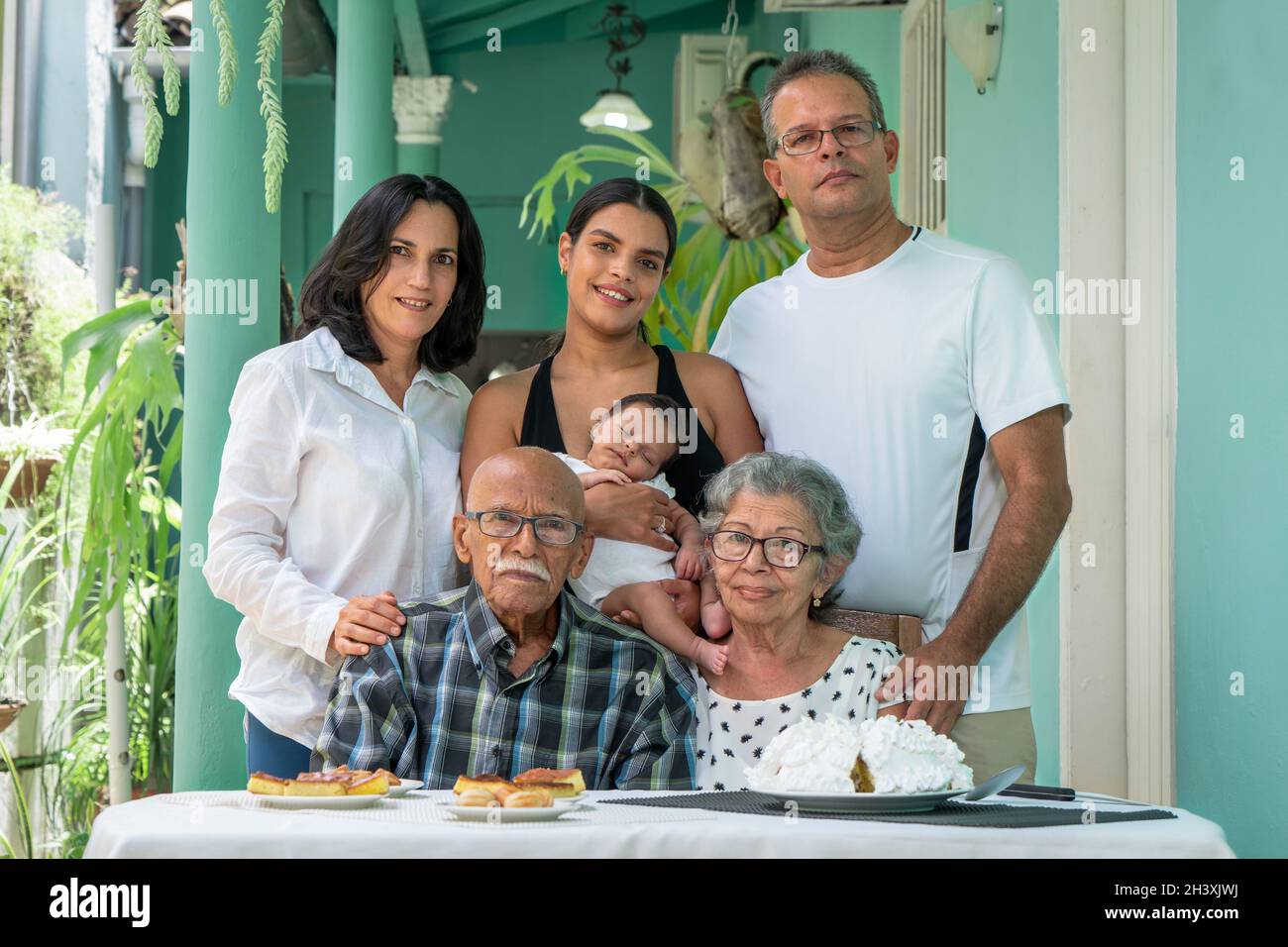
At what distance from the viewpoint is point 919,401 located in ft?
8.30

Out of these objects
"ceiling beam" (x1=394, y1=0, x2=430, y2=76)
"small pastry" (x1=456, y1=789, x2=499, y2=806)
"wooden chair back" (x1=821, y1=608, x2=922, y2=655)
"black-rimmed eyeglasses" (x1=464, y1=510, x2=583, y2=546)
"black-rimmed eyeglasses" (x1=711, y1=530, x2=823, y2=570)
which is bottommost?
"small pastry" (x1=456, y1=789, x2=499, y2=806)

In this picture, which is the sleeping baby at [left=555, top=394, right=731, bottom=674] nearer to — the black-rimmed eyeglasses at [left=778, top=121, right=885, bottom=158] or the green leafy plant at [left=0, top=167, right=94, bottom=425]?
the black-rimmed eyeglasses at [left=778, top=121, right=885, bottom=158]

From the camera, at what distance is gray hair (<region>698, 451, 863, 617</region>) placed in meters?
2.34

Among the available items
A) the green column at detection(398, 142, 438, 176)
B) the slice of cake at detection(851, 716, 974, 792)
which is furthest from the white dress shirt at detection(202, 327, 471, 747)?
the green column at detection(398, 142, 438, 176)

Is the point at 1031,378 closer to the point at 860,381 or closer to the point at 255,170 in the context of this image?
the point at 860,381

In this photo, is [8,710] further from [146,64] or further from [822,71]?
[822,71]

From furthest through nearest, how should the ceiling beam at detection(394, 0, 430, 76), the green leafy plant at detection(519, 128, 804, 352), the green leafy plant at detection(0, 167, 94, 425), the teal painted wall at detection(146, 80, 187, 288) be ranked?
the teal painted wall at detection(146, 80, 187, 288)
the ceiling beam at detection(394, 0, 430, 76)
the green leafy plant at detection(0, 167, 94, 425)
the green leafy plant at detection(519, 128, 804, 352)

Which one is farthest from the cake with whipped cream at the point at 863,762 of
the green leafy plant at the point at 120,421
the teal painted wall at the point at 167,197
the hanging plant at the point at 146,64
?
the teal painted wall at the point at 167,197

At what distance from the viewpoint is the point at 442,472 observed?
270 cm

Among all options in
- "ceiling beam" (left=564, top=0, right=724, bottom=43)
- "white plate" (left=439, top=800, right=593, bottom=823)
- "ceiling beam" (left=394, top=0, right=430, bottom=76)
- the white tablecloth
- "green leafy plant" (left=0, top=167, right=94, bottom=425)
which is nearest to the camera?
the white tablecloth

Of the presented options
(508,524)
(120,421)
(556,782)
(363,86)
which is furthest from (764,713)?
(363,86)

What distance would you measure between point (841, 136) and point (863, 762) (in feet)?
4.09

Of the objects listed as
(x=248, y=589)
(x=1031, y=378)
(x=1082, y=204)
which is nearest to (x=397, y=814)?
(x=248, y=589)
